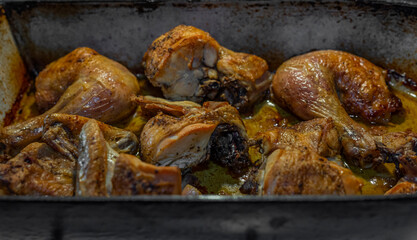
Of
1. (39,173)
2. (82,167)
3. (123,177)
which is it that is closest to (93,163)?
(82,167)

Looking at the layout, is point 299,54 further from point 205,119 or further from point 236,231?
point 236,231

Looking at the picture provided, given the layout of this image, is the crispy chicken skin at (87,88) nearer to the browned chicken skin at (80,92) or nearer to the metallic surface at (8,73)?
the browned chicken skin at (80,92)

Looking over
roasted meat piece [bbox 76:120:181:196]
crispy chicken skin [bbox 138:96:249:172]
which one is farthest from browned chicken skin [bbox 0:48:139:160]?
roasted meat piece [bbox 76:120:181:196]

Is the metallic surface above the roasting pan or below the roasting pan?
below

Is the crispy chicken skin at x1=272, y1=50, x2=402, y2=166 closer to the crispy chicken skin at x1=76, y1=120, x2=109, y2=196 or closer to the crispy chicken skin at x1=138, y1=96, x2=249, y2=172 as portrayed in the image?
the crispy chicken skin at x1=138, y1=96, x2=249, y2=172

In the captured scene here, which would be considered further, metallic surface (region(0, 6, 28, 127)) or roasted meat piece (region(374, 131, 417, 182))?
metallic surface (region(0, 6, 28, 127))

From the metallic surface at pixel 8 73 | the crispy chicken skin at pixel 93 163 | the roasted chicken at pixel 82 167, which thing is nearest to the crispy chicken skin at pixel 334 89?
the roasted chicken at pixel 82 167

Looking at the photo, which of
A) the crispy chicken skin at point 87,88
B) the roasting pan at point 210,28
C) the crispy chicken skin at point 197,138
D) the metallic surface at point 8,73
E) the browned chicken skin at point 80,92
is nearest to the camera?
the crispy chicken skin at point 197,138

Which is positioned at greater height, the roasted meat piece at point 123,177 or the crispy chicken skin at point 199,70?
the crispy chicken skin at point 199,70
